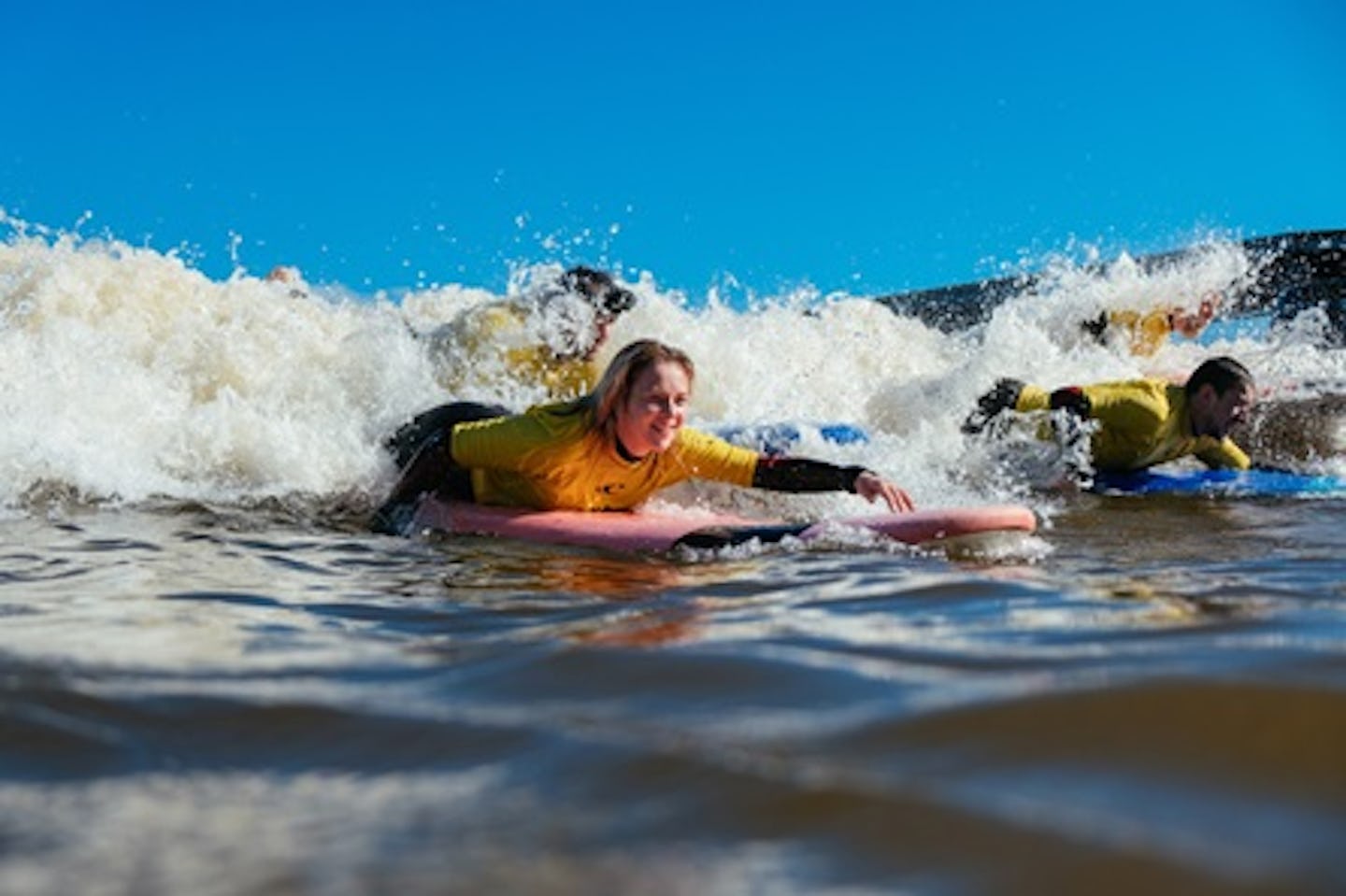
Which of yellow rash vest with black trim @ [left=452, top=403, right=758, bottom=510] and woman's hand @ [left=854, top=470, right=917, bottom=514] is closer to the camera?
woman's hand @ [left=854, top=470, right=917, bottom=514]

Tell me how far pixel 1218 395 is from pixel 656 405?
3.87 meters

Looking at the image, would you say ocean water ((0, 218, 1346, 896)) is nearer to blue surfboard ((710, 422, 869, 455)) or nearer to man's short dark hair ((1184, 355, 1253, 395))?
man's short dark hair ((1184, 355, 1253, 395))

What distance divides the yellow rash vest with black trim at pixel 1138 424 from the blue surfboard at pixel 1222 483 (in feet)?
0.37

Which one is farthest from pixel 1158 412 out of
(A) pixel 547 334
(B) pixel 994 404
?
(A) pixel 547 334

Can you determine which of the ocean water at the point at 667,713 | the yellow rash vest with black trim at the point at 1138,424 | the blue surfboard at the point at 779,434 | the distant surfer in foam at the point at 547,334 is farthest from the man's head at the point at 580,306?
the ocean water at the point at 667,713

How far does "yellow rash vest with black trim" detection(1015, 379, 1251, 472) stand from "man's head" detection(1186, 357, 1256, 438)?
8 cm

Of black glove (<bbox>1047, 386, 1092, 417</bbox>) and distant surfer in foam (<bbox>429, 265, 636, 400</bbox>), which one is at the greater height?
distant surfer in foam (<bbox>429, 265, 636, 400</bbox>)

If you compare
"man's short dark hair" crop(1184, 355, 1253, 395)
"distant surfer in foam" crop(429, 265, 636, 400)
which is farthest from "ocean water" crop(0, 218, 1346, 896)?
"distant surfer in foam" crop(429, 265, 636, 400)

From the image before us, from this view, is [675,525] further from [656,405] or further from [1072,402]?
[1072,402]

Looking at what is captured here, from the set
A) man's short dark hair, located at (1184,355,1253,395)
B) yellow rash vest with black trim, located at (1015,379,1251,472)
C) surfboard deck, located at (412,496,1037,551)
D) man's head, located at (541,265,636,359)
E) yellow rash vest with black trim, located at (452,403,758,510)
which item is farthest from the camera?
man's head, located at (541,265,636,359)

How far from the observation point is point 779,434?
7504mm

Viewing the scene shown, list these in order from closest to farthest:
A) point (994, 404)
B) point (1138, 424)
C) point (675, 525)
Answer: point (675, 525) < point (1138, 424) < point (994, 404)

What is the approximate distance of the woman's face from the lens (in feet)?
16.4

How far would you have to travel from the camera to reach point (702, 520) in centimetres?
492
